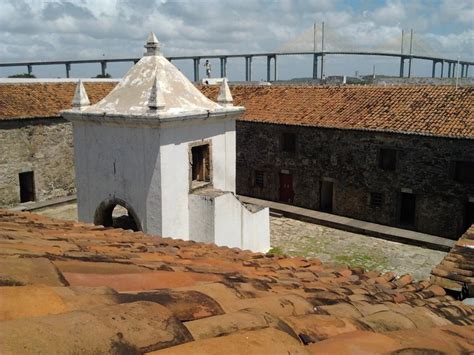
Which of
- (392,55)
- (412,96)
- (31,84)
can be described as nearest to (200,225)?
(412,96)

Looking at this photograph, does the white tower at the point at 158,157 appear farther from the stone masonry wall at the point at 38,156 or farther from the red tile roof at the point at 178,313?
the stone masonry wall at the point at 38,156

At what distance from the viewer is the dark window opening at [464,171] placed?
18609 mm

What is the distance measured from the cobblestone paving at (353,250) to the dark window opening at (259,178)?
465 centimetres

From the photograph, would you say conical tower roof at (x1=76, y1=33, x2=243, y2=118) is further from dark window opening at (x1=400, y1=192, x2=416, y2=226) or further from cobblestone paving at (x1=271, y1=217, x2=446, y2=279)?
dark window opening at (x1=400, y1=192, x2=416, y2=226)

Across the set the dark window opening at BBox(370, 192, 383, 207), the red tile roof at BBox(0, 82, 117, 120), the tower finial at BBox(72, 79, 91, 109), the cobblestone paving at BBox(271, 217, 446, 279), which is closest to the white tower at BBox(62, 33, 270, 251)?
the tower finial at BBox(72, 79, 91, 109)

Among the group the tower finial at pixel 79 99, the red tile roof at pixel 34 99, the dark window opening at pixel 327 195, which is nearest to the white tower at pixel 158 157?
the tower finial at pixel 79 99

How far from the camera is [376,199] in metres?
21.5

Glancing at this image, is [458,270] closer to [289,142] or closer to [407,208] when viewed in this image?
[407,208]

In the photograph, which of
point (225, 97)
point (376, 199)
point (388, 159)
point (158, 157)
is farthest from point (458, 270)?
point (376, 199)

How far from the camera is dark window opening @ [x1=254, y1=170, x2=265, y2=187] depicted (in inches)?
1009

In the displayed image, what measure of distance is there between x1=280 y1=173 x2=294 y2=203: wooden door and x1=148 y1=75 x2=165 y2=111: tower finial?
1408cm

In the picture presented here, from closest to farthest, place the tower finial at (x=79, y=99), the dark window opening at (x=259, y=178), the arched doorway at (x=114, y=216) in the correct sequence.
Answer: the arched doorway at (x=114, y=216)
the tower finial at (x=79, y=99)
the dark window opening at (x=259, y=178)

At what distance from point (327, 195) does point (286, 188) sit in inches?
89.7

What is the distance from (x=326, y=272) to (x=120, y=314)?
173 inches
